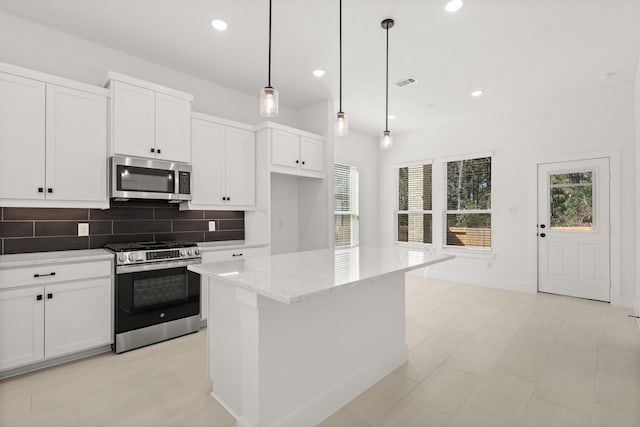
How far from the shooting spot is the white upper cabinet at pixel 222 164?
138 inches

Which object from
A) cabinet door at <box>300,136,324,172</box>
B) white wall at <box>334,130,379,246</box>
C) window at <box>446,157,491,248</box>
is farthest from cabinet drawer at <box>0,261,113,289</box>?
window at <box>446,157,491,248</box>

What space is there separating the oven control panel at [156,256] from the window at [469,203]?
4.55 meters

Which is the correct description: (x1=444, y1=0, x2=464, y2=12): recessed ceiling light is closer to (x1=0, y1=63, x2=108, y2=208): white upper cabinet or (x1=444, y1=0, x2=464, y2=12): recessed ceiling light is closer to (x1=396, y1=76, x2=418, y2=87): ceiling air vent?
(x1=396, y1=76, x2=418, y2=87): ceiling air vent

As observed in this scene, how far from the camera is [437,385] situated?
88.0 inches

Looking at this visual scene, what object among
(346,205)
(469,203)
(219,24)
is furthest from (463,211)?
(219,24)

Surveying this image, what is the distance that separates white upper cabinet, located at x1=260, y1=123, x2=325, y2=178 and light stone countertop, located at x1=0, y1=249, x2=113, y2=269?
6.82 ft

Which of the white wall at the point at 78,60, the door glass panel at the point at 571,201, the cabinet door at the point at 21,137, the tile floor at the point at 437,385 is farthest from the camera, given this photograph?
the door glass panel at the point at 571,201

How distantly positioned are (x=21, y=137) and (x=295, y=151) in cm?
271

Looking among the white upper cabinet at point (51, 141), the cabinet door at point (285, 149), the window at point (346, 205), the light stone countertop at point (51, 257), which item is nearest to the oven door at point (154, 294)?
the light stone countertop at point (51, 257)

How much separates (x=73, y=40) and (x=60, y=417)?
10.5 feet

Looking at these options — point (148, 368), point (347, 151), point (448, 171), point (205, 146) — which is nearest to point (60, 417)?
point (148, 368)

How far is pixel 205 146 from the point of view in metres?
3.56

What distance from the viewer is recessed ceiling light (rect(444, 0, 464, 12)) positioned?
8.09ft

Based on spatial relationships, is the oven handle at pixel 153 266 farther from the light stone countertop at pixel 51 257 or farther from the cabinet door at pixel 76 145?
the cabinet door at pixel 76 145
